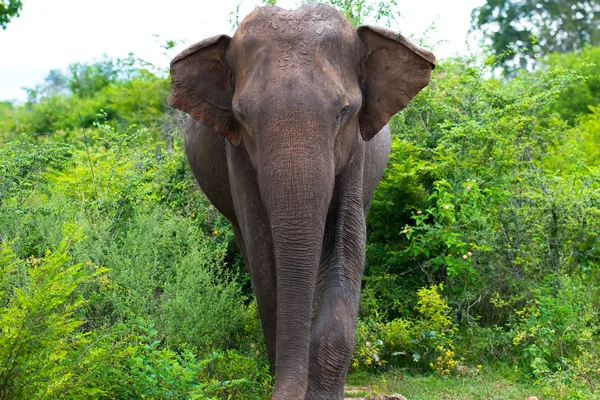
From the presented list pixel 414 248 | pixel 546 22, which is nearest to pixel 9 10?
pixel 414 248

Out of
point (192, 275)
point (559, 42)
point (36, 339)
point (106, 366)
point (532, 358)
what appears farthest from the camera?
point (559, 42)

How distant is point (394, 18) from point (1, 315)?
A: 22.2 feet

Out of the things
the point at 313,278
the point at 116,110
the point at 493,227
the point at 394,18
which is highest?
the point at 116,110

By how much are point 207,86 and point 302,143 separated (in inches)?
46.9

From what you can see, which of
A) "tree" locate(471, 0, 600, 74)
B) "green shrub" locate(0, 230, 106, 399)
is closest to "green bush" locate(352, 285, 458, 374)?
"green shrub" locate(0, 230, 106, 399)

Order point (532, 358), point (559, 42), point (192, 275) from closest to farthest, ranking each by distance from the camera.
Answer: point (192, 275)
point (532, 358)
point (559, 42)

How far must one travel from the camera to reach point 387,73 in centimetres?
570

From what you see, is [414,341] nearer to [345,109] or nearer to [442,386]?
[442,386]

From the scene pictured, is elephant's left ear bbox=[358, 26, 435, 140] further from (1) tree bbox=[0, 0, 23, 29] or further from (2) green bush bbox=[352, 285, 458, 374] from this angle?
(1) tree bbox=[0, 0, 23, 29]

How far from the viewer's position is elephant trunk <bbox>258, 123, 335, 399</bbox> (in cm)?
475

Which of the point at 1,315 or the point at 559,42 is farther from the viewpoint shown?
the point at 559,42

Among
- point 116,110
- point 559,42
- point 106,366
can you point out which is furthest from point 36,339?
point 559,42

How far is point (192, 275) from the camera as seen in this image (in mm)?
6941

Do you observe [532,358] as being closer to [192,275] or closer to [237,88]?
[192,275]
